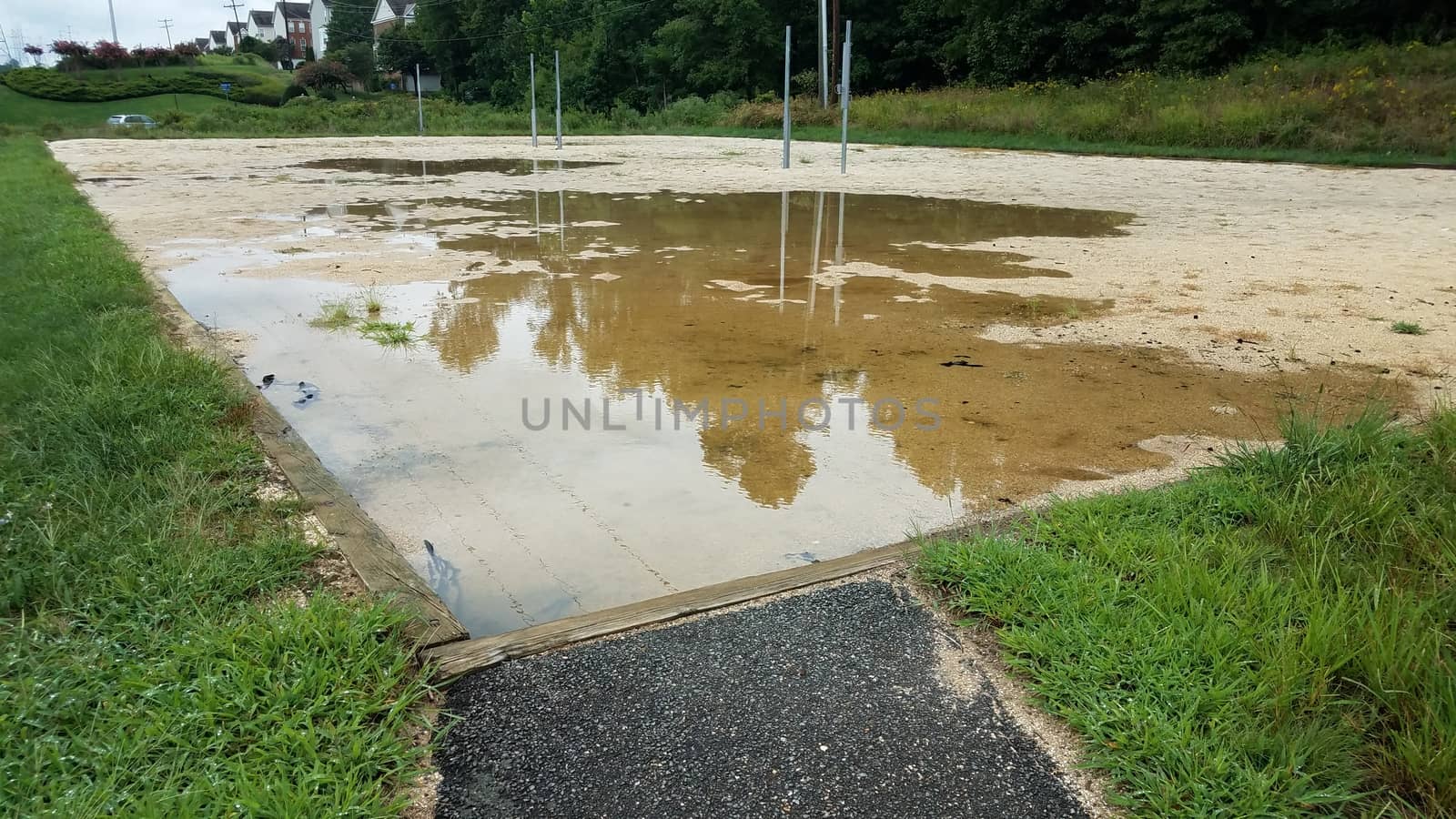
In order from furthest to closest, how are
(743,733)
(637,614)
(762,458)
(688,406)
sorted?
(688,406), (762,458), (637,614), (743,733)

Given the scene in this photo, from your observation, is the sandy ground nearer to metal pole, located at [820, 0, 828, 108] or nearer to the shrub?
metal pole, located at [820, 0, 828, 108]

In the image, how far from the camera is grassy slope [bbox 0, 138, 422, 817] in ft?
6.80

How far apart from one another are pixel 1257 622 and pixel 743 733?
1417 mm

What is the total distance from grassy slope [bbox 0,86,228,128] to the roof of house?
6194 cm

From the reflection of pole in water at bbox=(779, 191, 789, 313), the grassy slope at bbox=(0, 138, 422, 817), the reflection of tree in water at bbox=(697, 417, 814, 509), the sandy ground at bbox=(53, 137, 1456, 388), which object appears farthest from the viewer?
the reflection of pole in water at bbox=(779, 191, 789, 313)

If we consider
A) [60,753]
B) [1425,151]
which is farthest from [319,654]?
[1425,151]

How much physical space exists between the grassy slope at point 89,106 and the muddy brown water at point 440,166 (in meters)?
32.8

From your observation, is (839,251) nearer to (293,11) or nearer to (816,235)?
(816,235)

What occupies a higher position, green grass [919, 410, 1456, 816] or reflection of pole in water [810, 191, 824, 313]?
reflection of pole in water [810, 191, 824, 313]

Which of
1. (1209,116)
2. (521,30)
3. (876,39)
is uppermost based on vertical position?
(521,30)

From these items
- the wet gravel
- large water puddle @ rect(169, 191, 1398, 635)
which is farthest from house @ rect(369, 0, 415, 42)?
the wet gravel

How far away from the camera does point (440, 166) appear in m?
20.5

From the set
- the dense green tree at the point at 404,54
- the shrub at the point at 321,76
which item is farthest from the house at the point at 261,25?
the shrub at the point at 321,76

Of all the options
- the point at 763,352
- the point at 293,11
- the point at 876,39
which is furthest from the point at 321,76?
the point at 763,352
